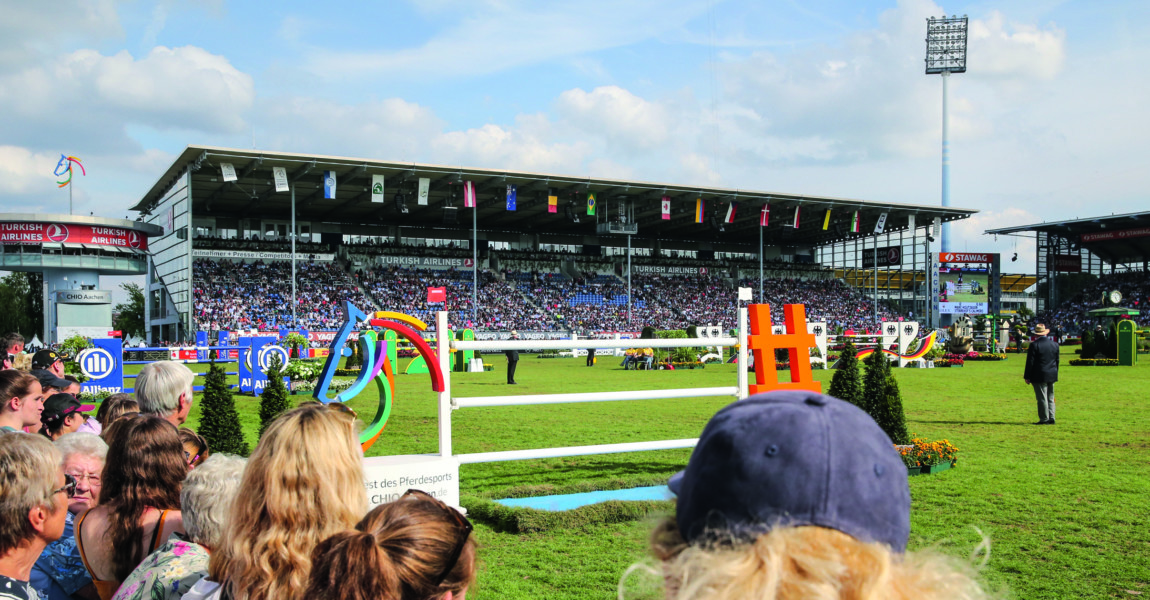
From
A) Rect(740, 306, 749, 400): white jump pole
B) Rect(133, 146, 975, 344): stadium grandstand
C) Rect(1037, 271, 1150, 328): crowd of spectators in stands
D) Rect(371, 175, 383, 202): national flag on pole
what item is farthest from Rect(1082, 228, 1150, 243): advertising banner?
Rect(740, 306, 749, 400): white jump pole

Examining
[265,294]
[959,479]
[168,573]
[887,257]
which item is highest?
[887,257]

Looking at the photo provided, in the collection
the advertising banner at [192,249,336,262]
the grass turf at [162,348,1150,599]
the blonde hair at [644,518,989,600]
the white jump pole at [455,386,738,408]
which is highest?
the advertising banner at [192,249,336,262]

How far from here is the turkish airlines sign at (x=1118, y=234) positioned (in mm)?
50625

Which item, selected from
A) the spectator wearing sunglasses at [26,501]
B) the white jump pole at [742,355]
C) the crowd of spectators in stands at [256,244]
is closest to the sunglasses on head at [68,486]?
the spectator wearing sunglasses at [26,501]

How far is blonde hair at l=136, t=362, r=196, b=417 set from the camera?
4480 mm

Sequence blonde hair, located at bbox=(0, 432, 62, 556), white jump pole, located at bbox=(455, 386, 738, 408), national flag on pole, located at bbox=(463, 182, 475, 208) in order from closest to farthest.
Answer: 1. blonde hair, located at bbox=(0, 432, 62, 556)
2. white jump pole, located at bbox=(455, 386, 738, 408)
3. national flag on pole, located at bbox=(463, 182, 475, 208)

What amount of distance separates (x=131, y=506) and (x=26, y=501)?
13.0 inches

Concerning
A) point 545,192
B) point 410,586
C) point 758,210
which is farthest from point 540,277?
point 410,586

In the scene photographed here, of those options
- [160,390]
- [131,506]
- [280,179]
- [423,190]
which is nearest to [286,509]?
[131,506]

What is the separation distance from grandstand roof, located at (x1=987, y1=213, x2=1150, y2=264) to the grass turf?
143 feet

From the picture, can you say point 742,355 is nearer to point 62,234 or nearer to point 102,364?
point 102,364

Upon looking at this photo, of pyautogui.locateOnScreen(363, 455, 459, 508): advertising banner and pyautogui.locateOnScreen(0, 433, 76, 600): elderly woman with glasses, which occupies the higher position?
pyautogui.locateOnScreen(0, 433, 76, 600): elderly woman with glasses

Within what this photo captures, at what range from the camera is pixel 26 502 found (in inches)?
101

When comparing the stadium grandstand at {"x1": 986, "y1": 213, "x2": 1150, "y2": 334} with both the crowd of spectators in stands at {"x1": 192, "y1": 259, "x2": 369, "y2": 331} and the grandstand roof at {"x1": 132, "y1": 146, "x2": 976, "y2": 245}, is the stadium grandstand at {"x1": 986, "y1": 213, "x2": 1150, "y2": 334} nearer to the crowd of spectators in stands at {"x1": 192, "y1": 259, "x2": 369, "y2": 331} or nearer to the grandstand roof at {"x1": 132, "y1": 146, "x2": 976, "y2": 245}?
the grandstand roof at {"x1": 132, "y1": 146, "x2": 976, "y2": 245}
